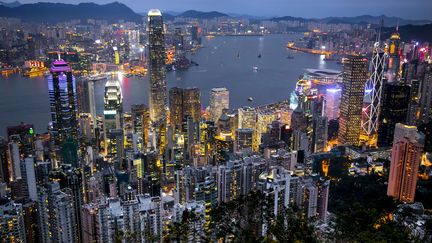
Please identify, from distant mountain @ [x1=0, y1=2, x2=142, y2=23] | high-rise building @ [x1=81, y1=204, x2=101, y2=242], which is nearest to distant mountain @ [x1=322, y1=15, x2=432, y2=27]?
distant mountain @ [x1=0, y1=2, x2=142, y2=23]

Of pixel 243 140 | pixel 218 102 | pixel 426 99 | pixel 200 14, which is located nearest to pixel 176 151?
pixel 243 140

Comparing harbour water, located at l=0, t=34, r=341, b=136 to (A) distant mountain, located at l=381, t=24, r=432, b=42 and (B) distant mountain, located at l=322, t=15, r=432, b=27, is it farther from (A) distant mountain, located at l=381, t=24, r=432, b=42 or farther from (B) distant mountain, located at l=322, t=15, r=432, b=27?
(A) distant mountain, located at l=381, t=24, r=432, b=42

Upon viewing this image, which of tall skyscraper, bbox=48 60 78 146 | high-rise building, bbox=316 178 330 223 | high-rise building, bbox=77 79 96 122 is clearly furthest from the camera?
high-rise building, bbox=77 79 96 122

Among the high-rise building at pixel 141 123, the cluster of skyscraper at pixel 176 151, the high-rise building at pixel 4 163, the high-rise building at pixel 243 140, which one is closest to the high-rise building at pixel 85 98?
the cluster of skyscraper at pixel 176 151

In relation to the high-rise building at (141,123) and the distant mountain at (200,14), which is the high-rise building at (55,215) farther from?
the distant mountain at (200,14)

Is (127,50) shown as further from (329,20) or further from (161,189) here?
(329,20)

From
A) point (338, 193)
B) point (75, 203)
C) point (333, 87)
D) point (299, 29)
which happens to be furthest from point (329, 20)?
point (75, 203)
